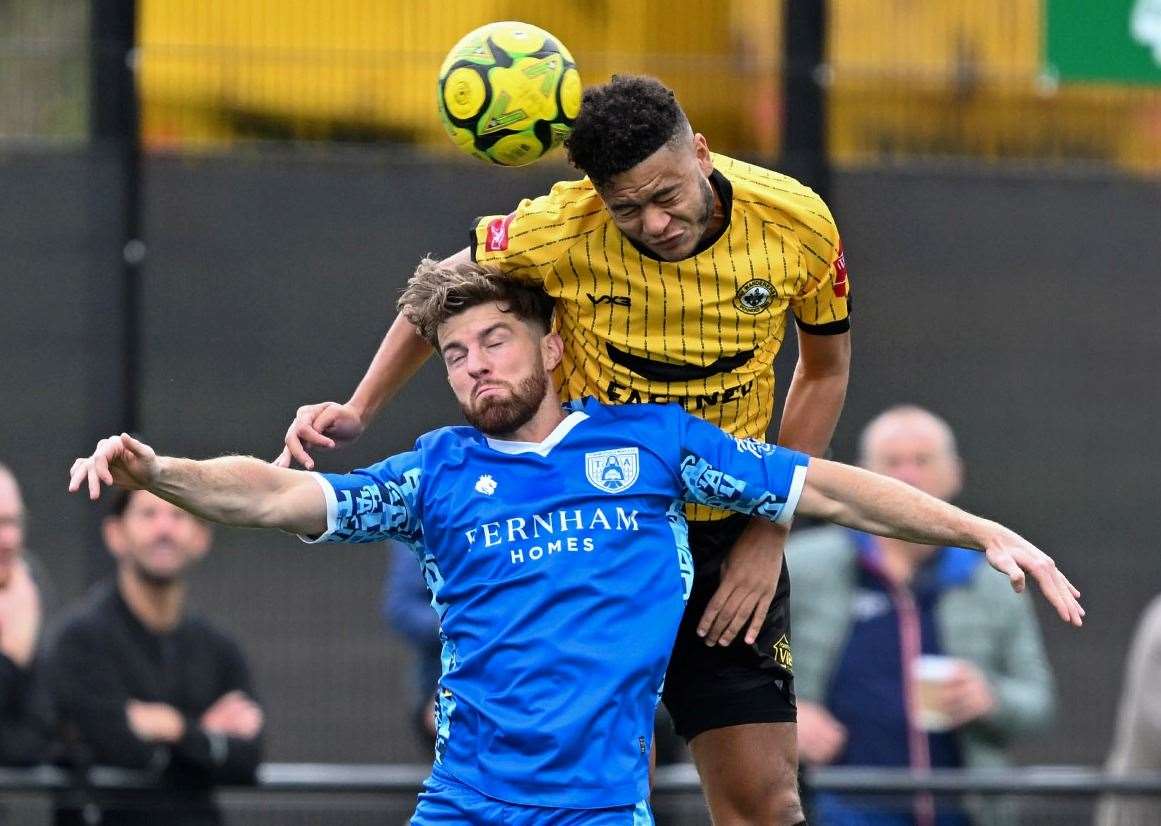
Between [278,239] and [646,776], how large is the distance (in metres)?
3.73

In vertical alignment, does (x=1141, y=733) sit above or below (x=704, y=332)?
below

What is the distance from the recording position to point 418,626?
298 inches

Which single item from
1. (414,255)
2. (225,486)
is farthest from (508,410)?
(414,255)

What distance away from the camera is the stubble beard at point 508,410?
16.1ft

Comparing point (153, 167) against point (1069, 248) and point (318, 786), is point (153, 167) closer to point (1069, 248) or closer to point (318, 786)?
point (318, 786)

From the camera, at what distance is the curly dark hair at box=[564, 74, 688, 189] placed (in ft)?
15.5

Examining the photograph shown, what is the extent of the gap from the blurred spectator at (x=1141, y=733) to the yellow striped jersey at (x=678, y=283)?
2.81m

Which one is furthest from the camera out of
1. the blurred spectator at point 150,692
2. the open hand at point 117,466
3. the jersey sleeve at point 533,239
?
the blurred spectator at point 150,692

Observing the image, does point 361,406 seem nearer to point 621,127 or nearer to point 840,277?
point 621,127

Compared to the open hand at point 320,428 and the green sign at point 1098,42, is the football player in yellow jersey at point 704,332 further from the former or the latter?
the green sign at point 1098,42

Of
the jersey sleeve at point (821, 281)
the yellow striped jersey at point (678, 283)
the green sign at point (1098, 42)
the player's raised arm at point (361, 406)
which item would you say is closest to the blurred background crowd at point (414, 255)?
the green sign at point (1098, 42)

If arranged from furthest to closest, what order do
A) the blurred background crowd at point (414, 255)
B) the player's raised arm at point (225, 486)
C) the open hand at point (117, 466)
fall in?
1. the blurred background crowd at point (414, 255)
2. the player's raised arm at point (225, 486)
3. the open hand at point (117, 466)

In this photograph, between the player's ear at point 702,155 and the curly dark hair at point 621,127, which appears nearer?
the curly dark hair at point 621,127

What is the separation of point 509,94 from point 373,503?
3.23 feet
